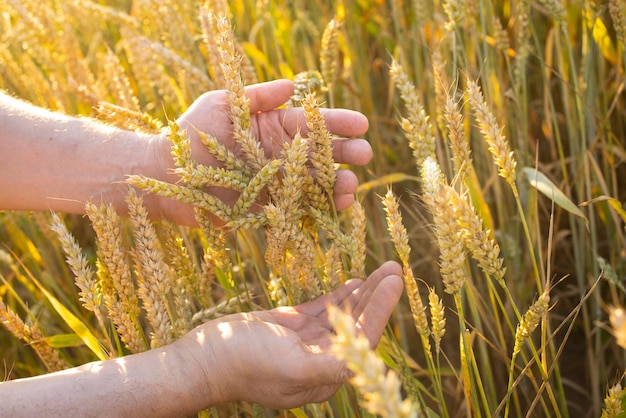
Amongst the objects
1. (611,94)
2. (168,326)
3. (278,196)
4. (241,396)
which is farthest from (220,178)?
(611,94)

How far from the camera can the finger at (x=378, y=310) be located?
1.04m

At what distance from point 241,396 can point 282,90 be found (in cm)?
62

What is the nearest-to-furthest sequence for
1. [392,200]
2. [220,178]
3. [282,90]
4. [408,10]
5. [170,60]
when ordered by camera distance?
[392,200] → [220,178] → [282,90] → [170,60] → [408,10]

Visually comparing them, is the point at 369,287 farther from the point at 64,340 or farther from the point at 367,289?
the point at 64,340

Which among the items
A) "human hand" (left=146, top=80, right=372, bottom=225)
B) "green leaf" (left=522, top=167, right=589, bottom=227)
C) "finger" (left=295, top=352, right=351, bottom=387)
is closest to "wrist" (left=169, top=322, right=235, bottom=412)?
"finger" (left=295, top=352, right=351, bottom=387)

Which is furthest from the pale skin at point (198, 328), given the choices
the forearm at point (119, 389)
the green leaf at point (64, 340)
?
the green leaf at point (64, 340)

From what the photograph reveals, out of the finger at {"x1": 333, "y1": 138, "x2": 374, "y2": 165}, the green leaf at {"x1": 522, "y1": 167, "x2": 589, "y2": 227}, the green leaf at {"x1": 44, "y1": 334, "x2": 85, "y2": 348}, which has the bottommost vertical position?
the green leaf at {"x1": 44, "y1": 334, "x2": 85, "y2": 348}

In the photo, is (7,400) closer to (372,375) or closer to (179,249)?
(179,249)

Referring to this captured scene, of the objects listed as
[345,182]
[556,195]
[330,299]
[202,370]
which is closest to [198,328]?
[202,370]

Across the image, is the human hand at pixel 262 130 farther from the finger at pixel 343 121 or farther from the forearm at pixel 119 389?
the forearm at pixel 119 389

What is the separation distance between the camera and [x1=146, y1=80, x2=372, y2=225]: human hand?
1280 millimetres

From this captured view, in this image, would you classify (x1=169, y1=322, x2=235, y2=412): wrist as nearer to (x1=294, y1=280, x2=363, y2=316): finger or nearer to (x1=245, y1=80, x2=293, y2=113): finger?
(x1=294, y1=280, x2=363, y2=316): finger

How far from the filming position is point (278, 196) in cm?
110

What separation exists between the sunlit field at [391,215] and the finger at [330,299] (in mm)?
21
